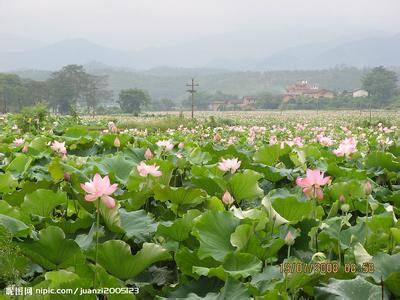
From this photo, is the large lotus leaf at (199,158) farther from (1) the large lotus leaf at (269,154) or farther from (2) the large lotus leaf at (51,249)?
(2) the large lotus leaf at (51,249)

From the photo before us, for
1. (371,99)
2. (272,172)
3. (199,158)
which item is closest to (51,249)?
(272,172)

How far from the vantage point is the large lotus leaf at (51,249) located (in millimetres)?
1356

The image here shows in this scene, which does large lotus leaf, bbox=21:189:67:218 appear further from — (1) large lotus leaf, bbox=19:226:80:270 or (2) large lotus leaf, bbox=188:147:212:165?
(2) large lotus leaf, bbox=188:147:212:165

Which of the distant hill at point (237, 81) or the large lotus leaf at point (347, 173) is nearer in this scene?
the large lotus leaf at point (347, 173)

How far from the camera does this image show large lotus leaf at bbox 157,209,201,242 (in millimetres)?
1502

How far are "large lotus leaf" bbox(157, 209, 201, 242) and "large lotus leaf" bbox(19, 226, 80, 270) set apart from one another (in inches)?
10.7

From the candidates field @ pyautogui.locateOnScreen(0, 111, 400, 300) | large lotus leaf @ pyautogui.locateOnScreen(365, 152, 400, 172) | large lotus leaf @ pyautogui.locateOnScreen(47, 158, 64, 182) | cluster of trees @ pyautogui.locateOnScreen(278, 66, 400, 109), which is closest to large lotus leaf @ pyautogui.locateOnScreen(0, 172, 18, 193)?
field @ pyautogui.locateOnScreen(0, 111, 400, 300)

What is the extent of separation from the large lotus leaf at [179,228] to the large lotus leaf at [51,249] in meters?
0.27

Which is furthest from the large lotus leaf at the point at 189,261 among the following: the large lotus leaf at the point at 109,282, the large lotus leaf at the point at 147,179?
the large lotus leaf at the point at 147,179

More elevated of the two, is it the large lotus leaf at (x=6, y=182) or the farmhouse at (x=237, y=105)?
the large lotus leaf at (x=6, y=182)

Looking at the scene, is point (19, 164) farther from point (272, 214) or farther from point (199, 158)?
point (272, 214)

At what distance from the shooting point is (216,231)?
148 cm

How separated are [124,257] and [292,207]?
640mm

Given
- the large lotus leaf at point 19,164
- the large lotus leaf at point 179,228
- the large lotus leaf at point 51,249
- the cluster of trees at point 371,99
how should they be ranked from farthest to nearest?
the cluster of trees at point 371,99 < the large lotus leaf at point 19,164 < the large lotus leaf at point 179,228 < the large lotus leaf at point 51,249
